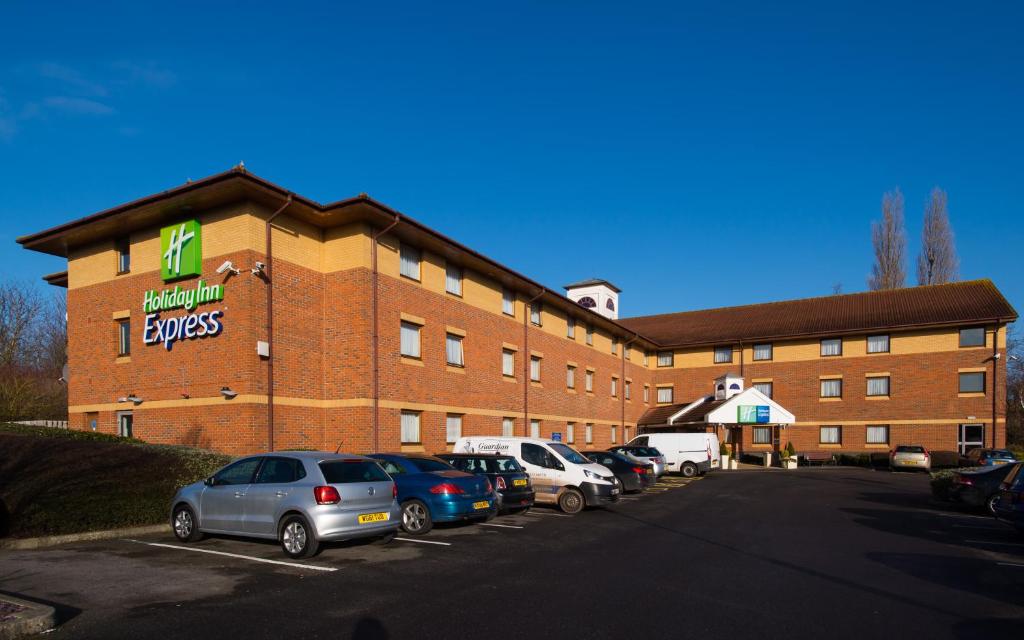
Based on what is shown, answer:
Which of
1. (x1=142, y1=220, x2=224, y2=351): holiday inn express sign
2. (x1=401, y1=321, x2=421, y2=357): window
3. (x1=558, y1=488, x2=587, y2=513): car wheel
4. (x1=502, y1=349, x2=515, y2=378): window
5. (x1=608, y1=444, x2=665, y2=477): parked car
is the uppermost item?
(x1=142, y1=220, x2=224, y2=351): holiday inn express sign

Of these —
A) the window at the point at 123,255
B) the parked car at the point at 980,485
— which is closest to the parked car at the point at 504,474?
the parked car at the point at 980,485

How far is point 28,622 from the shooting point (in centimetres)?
658

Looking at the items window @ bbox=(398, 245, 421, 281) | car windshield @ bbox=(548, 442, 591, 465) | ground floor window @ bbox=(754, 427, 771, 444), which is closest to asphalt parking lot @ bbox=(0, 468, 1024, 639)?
car windshield @ bbox=(548, 442, 591, 465)

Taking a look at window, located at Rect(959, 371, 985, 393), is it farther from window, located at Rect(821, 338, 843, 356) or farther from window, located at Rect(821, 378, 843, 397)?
window, located at Rect(821, 338, 843, 356)

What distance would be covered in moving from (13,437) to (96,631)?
11181mm

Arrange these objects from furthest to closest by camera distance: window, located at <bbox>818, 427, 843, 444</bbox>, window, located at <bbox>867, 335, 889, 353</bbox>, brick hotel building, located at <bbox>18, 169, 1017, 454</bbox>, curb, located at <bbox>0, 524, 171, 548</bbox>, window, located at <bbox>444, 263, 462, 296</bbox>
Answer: window, located at <bbox>818, 427, 843, 444</bbox>, window, located at <bbox>867, 335, 889, 353</bbox>, window, located at <bbox>444, 263, 462, 296</bbox>, brick hotel building, located at <bbox>18, 169, 1017, 454</bbox>, curb, located at <bbox>0, 524, 171, 548</bbox>

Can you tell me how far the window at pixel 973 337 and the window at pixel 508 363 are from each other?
27.3 m

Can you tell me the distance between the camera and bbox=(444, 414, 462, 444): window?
24203 mm

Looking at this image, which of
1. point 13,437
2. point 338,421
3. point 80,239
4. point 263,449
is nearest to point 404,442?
point 338,421

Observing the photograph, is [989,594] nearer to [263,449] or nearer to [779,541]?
[779,541]

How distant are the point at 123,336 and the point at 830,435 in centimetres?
3851

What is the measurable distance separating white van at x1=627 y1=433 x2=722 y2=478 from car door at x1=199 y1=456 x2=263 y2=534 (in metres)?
23.6

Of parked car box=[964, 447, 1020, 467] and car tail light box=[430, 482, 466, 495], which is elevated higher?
car tail light box=[430, 482, 466, 495]

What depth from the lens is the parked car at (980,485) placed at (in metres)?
18.0
